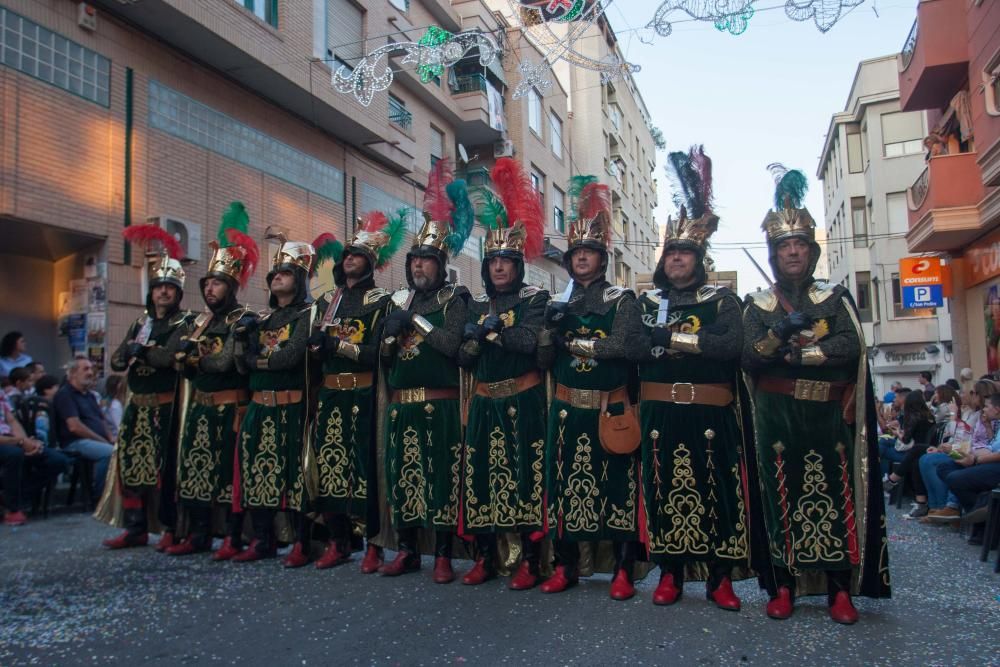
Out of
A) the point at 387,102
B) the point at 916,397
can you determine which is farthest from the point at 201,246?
the point at 916,397

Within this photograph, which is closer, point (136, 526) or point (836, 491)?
point (836, 491)

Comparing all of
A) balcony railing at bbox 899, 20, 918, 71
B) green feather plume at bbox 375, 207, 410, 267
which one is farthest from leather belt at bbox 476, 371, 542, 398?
balcony railing at bbox 899, 20, 918, 71

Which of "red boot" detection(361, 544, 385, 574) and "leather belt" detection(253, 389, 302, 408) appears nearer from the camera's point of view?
"red boot" detection(361, 544, 385, 574)

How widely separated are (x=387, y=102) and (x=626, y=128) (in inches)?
1067

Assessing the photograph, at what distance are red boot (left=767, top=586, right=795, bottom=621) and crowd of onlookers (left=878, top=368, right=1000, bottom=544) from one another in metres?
3.29

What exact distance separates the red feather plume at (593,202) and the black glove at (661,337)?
1.02m

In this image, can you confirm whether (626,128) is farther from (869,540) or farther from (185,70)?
(869,540)

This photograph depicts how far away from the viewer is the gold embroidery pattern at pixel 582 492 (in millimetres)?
4645

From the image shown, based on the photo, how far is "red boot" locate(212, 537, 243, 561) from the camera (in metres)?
5.86

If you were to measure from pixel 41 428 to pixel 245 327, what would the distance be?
14.9 feet

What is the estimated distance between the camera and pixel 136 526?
6.41 m

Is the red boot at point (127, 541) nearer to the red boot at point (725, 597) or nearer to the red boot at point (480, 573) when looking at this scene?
the red boot at point (480, 573)

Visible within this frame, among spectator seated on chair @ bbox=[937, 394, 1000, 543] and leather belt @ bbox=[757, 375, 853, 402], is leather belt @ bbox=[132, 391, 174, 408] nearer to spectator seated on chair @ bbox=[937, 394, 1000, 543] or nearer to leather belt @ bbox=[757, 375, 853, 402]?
leather belt @ bbox=[757, 375, 853, 402]

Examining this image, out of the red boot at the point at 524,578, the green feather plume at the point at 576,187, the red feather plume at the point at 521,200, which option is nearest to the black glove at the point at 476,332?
the red feather plume at the point at 521,200
